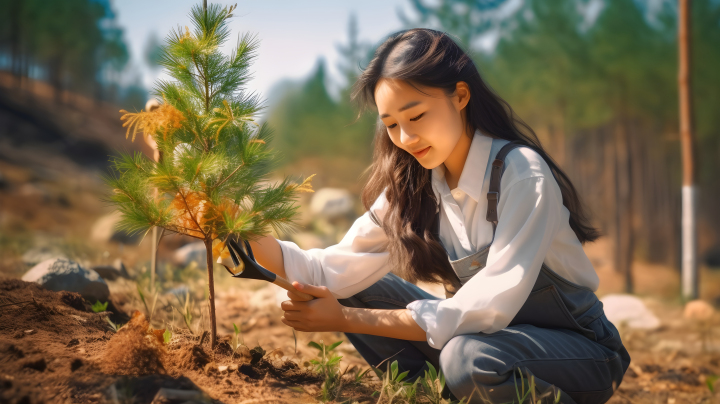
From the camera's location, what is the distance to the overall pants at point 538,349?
145 centimetres

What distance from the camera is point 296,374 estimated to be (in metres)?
1.69

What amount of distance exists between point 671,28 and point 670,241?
4148 mm

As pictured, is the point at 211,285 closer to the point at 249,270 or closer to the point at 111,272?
the point at 249,270

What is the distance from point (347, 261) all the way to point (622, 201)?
8.99 meters

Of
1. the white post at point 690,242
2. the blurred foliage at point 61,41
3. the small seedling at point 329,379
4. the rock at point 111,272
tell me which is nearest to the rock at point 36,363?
the small seedling at point 329,379

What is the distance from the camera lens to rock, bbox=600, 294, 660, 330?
3870mm

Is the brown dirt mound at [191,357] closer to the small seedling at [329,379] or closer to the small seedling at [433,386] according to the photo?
the small seedling at [329,379]

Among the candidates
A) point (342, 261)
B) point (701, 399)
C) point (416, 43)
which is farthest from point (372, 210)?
point (701, 399)

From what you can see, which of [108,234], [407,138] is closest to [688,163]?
[407,138]

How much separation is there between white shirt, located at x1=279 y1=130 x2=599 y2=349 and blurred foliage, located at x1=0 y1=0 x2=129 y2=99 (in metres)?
13.5

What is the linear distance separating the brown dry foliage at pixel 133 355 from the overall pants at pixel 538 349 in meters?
0.80

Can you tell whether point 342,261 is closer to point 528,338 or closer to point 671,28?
point 528,338

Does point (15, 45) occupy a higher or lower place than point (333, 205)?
higher

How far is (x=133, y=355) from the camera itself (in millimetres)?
1379
